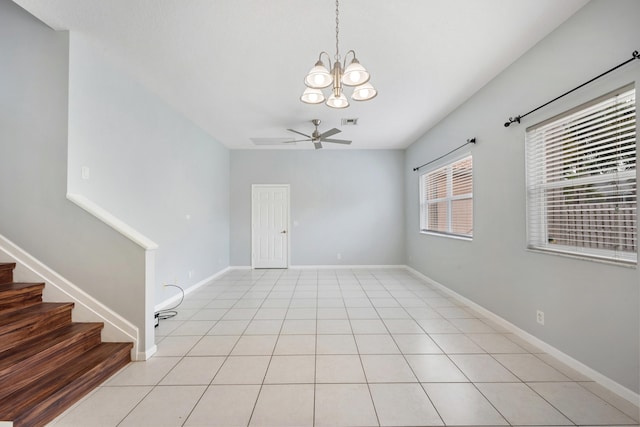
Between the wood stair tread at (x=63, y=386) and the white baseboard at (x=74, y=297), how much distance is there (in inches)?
3.4

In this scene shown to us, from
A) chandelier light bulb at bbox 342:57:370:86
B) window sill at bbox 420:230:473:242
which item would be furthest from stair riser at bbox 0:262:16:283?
window sill at bbox 420:230:473:242

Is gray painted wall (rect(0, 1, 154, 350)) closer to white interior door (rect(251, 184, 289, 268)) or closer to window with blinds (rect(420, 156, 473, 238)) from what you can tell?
white interior door (rect(251, 184, 289, 268))

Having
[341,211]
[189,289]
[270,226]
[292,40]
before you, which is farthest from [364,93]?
[270,226]

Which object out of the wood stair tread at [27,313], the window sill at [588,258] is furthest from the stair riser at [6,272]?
the window sill at [588,258]

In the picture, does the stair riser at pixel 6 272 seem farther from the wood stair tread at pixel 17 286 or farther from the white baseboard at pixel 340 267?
the white baseboard at pixel 340 267

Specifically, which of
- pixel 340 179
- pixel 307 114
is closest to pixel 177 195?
pixel 307 114

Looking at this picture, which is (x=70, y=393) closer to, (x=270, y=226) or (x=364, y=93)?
(x=364, y=93)

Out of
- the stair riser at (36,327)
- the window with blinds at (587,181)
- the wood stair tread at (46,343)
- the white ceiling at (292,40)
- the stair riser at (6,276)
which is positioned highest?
the white ceiling at (292,40)

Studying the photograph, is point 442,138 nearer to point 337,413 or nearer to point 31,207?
point 337,413

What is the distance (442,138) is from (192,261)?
4.63 meters

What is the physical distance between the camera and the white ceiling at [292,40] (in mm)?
1928

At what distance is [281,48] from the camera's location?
2.38 metres

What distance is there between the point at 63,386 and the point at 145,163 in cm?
231

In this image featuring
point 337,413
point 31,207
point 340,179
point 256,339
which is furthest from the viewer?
point 340,179
